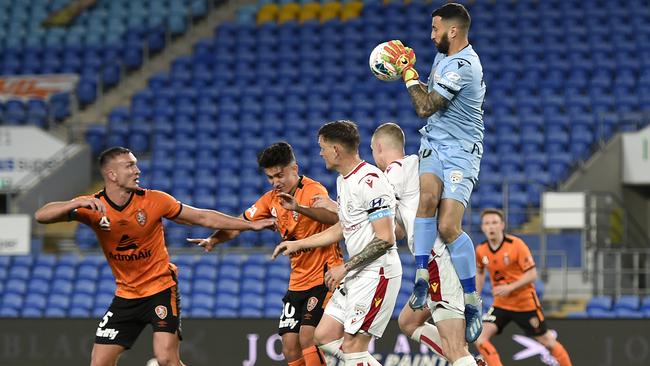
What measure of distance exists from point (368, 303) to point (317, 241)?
1.90 feet

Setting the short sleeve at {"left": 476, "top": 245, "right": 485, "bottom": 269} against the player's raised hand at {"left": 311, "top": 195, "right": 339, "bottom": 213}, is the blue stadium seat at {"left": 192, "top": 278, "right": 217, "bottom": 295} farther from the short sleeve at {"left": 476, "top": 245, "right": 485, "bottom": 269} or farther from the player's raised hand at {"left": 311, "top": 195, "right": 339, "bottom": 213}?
the player's raised hand at {"left": 311, "top": 195, "right": 339, "bottom": 213}

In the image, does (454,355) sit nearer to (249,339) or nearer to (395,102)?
(249,339)

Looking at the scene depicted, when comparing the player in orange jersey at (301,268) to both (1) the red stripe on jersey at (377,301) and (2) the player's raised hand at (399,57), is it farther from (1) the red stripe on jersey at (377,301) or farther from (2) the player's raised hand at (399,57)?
(2) the player's raised hand at (399,57)

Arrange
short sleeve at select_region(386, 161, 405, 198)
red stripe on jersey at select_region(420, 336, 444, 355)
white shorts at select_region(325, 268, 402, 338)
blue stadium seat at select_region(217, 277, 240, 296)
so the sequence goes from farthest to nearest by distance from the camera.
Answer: blue stadium seat at select_region(217, 277, 240, 296)
red stripe on jersey at select_region(420, 336, 444, 355)
short sleeve at select_region(386, 161, 405, 198)
white shorts at select_region(325, 268, 402, 338)

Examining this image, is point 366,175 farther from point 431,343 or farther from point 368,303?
point 431,343

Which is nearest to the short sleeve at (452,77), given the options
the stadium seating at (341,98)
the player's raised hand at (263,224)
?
the player's raised hand at (263,224)

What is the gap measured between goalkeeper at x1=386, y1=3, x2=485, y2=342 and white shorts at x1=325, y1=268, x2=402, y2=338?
383 mm

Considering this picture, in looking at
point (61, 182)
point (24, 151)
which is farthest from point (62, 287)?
point (24, 151)

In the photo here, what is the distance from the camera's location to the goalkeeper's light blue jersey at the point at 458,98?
758 cm

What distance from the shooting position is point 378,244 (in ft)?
25.7

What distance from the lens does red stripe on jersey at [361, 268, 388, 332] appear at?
8.01 m

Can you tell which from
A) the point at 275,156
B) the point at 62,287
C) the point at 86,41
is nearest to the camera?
the point at 275,156

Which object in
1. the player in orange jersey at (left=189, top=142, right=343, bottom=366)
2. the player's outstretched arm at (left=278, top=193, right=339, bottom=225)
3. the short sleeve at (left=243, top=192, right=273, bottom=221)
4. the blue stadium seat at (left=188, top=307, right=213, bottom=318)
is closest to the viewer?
the player's outstretched arm at (left=278, top=193, right=339, bottom=225)

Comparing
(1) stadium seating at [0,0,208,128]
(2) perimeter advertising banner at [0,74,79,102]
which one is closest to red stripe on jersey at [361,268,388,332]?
(1) stadium seating at [0,0,208,128]
